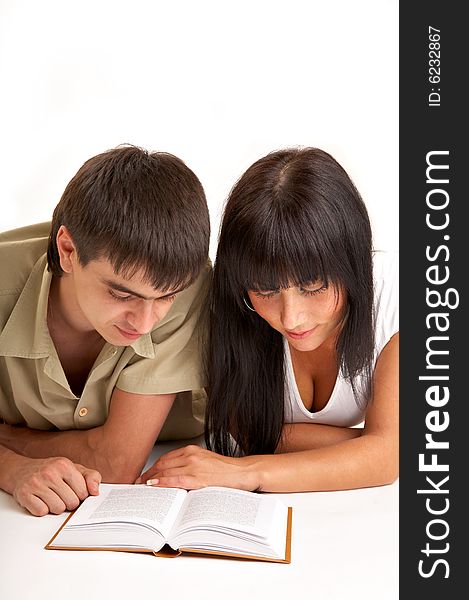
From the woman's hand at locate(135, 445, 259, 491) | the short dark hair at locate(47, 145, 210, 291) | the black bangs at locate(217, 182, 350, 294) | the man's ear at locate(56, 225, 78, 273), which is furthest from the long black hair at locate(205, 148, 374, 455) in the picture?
the man's ear at locate(56, 225, 78, 273)

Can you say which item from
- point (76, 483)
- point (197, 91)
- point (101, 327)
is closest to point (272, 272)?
point (101, 327)

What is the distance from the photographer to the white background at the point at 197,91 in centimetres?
382

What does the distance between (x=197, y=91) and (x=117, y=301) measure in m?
1.90

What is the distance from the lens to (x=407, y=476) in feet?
7.41

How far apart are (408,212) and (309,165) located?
0.86ft

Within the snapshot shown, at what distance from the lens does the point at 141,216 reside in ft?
7.00

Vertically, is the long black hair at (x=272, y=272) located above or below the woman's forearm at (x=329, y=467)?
above

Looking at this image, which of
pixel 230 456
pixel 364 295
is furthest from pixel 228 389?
pixel 364 295

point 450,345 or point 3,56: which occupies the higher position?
point 3,56

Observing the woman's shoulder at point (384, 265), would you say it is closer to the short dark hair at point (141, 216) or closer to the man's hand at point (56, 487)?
the short dark hair at point (141, 216)

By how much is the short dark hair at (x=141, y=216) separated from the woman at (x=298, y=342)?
111mm

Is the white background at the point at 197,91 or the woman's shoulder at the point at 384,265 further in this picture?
the white background at the point at 197,91

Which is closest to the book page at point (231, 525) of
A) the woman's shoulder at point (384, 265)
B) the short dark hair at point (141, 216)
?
the short dark hair at point (141, 216)

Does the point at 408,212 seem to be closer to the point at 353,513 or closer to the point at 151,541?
the point at 353,513
